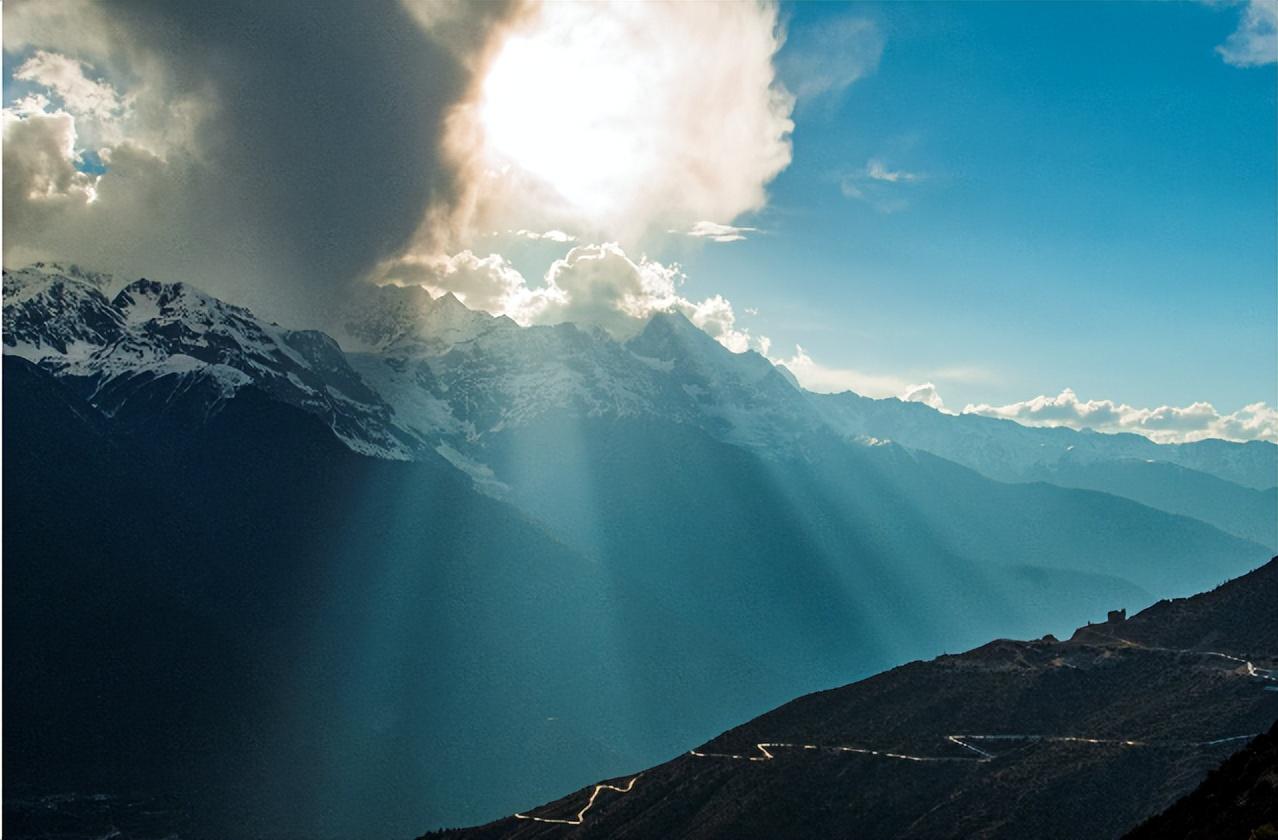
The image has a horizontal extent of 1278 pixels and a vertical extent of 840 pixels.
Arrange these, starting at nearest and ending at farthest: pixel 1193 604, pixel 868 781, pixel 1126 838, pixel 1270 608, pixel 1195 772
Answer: pixel 1126 838
pixel 1195 772
pixel 868 781
pixel 1270 608
pixel 1193 604

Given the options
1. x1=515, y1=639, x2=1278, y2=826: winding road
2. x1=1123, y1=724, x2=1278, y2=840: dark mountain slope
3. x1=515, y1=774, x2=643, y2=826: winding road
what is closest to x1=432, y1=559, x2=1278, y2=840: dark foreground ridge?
x1=515, y1=639, x2=1278, y2=826: winding road

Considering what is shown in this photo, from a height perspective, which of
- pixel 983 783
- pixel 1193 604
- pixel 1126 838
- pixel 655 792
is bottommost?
pixel 1126 838

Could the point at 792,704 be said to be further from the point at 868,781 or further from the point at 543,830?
the point at 543,830

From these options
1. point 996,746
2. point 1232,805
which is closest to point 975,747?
point 996,746

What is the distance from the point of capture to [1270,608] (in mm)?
137500

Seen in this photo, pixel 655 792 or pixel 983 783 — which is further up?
pixel 655 792

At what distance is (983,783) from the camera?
367 feet

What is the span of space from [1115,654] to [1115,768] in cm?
2993

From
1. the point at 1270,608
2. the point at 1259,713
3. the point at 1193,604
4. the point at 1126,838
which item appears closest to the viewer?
the point at 1126,838

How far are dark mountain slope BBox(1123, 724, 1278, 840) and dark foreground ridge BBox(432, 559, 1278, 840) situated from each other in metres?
30.0

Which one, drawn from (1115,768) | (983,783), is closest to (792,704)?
(983,783)

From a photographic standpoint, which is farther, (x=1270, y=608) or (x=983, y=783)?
(x=1270, y=608)

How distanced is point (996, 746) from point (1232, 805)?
56.4 metres

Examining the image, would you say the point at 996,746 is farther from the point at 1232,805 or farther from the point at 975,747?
the point at 1232,805
